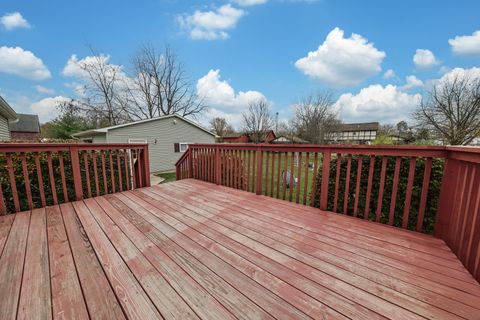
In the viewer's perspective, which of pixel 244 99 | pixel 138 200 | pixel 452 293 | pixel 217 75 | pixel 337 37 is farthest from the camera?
pixel 244 99

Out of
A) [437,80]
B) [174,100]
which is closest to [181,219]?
[437,80]

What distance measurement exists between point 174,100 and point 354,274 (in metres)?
17.6

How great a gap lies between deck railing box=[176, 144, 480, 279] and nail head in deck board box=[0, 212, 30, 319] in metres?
2.52

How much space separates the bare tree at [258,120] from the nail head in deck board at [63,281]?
21151 mm

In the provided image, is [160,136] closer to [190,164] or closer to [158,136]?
[158,136]

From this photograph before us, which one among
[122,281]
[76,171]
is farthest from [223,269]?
[76,171]

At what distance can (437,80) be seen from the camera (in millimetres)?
9758

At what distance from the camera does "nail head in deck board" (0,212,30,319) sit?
1024 mm

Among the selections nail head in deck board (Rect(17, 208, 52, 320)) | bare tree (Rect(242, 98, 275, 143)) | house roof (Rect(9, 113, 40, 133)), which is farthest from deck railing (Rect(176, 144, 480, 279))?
house roof (Rect(9, 113, 40, 133))

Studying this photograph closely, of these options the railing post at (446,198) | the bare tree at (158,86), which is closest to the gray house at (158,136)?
the bare tree at (158,86)

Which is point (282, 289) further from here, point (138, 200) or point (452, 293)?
point (138, 200)

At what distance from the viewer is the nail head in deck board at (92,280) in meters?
1.00

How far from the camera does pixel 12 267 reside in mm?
1340

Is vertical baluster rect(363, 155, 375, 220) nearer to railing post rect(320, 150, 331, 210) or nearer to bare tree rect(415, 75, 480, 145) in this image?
railing post rect(320, 150, 331, 210)
